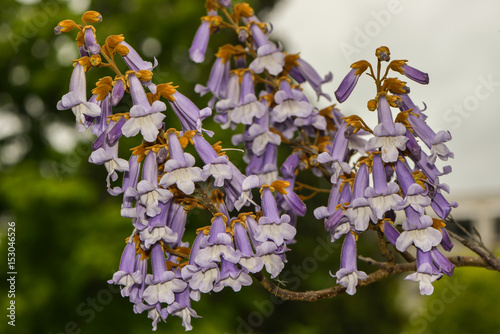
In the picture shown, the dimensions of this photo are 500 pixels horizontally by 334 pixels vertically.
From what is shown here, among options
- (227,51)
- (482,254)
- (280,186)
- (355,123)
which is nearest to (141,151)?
(280,186)

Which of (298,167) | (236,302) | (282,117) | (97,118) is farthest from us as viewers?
(236,302)

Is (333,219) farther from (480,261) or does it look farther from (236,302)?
(236,302)

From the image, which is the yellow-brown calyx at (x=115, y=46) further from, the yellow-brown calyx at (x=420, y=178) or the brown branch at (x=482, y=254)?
the brown branch at (x=482, y=254)

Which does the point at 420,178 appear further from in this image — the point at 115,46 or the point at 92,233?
the point at 92,233

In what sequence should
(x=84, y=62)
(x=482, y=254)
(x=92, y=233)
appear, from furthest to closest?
(x=92, y=233) → (x=482, y=254) → (x=84, y=62)

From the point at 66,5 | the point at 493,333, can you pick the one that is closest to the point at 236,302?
the point at 493,333

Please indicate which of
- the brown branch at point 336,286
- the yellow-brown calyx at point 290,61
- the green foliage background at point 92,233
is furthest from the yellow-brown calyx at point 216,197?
the green foliage background at point 92,233

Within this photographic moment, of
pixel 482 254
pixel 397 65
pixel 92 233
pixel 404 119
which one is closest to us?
pixel 404 119
